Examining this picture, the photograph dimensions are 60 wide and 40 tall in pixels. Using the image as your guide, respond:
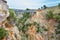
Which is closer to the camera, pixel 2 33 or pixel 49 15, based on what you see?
pixel 2 33

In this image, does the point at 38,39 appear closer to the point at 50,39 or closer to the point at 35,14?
the point at 50,39

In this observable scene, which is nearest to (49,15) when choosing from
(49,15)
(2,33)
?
(49,15)

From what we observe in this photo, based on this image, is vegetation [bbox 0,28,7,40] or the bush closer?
vegetation [bbox 0,28,7,40]

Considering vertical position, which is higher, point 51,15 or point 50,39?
point 51,15

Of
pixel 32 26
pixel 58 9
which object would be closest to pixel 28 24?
pixel 32 26

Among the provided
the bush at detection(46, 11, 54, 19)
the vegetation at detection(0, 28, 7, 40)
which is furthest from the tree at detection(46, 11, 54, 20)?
the vegetation at detection(0, 28, 7, 40)

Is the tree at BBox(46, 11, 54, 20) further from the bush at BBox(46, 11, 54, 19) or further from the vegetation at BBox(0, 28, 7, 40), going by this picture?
the vegetation at BBox(0, 28, 7, 40)

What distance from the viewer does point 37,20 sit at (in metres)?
59.4

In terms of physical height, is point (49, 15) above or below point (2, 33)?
below

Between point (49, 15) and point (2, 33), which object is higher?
point (2, 33)

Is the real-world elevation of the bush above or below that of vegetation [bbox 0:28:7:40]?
below

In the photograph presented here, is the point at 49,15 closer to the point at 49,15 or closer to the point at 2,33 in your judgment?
the point at 49,15

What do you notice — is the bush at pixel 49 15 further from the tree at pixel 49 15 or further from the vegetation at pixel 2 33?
the vegetation at pixel 2 33

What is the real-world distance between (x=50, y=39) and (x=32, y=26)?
5188 millimetres
